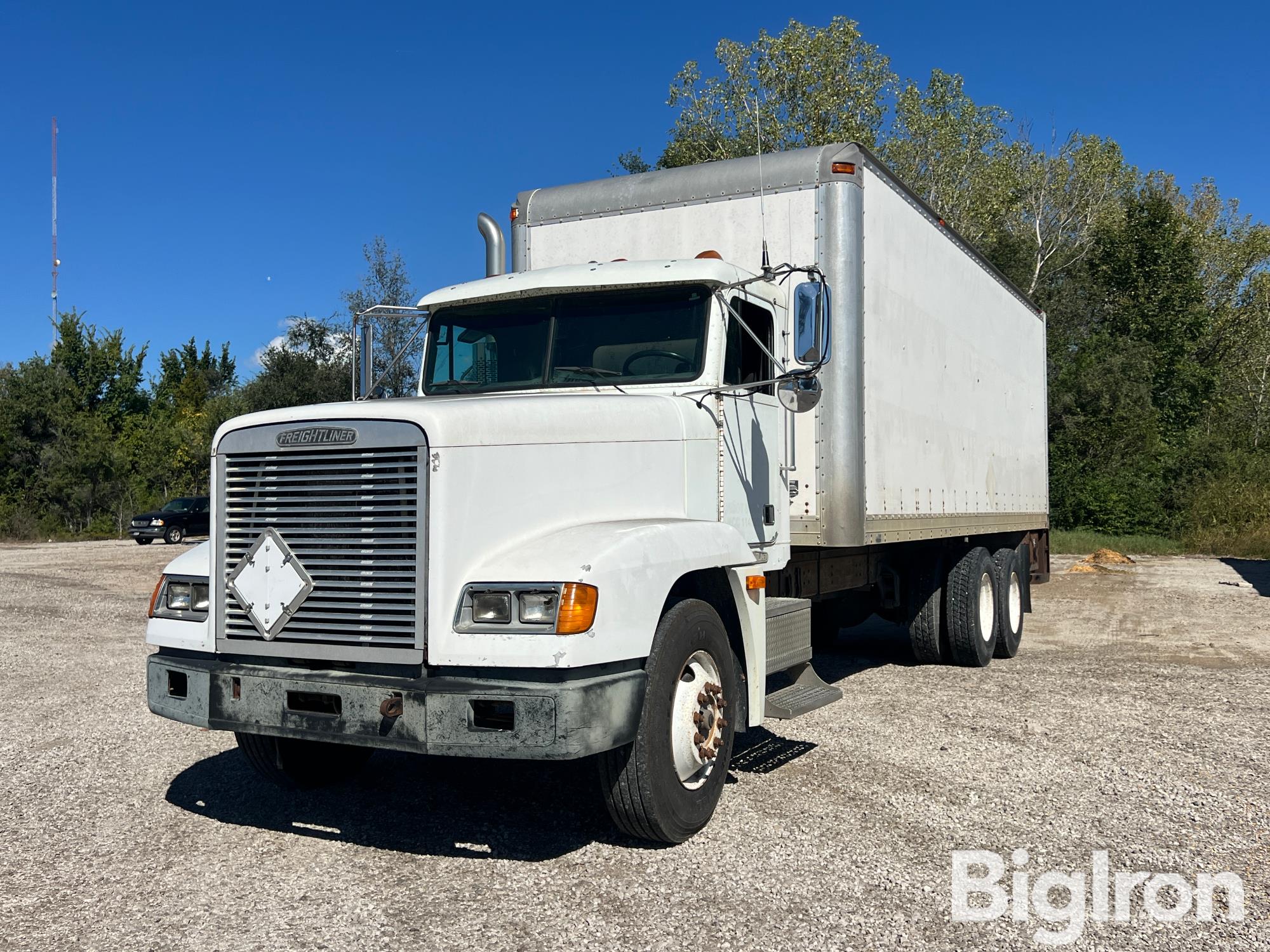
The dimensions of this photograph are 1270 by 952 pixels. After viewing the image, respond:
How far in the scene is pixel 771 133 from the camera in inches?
1276

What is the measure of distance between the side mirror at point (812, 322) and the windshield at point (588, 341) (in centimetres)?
53

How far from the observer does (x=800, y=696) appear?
626 cm

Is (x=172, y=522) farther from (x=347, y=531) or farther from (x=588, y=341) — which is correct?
(x=347, y=531)

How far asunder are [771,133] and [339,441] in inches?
1188

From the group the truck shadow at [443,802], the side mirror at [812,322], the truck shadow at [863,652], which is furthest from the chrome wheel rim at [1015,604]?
the side mirror at [812,322]

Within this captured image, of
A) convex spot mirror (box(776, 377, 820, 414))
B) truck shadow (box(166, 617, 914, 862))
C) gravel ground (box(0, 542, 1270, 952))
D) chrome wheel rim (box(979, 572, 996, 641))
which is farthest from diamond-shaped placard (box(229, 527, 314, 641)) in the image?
chrome wheel rim (box(979, 572, 996, 641))

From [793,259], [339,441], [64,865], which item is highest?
[793,259]

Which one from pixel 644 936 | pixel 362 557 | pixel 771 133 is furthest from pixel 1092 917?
pixel 771 133

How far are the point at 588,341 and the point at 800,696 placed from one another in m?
2.37

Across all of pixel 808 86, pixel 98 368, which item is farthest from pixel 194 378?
pixel 808 86

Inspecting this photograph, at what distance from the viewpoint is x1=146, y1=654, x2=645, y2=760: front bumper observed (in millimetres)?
4121

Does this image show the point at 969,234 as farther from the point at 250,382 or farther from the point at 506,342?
the point at 506,342

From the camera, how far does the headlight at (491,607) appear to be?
425cm

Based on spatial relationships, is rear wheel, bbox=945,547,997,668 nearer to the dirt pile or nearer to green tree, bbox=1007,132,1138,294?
the dirt pile
